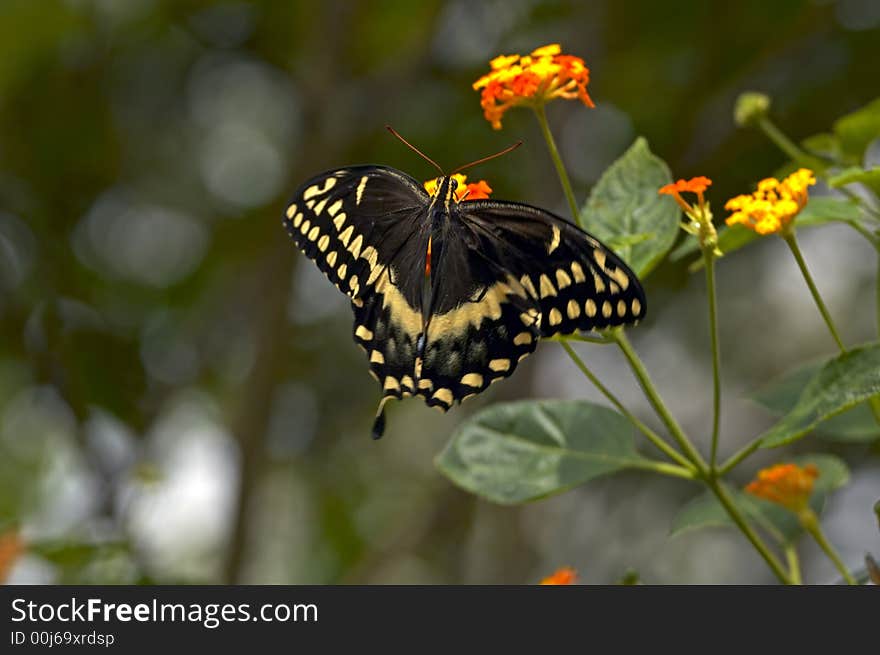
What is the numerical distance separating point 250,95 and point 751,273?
2097 mm

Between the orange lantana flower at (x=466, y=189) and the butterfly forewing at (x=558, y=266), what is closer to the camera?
the butterfly forewing at (x=558, y=266)

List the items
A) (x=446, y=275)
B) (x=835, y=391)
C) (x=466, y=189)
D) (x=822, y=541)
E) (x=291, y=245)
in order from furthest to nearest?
(x=291, y=245)
(x=446, y=275)
(x=466, y=189)
(x=822, y=541)
(x=835, y=391)

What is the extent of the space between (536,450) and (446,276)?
32cm

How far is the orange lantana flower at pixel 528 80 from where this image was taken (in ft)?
3.76

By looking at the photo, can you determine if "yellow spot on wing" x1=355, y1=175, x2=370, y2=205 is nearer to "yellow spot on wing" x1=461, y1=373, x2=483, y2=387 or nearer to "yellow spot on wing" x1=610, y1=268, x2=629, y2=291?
"yellow spot on wing" x1=461, y1=373, x2=483, y2=387

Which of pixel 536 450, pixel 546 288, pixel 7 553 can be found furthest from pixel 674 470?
pixel 7 553

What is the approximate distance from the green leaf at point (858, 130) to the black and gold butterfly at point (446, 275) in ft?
1.15

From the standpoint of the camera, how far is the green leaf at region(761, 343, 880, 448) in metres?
0.90

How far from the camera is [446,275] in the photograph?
1.36m

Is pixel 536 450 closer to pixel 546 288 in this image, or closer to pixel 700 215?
pixel 546 288

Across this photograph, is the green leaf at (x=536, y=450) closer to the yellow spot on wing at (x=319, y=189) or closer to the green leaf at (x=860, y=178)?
the green leaf at (x=860, y=178)

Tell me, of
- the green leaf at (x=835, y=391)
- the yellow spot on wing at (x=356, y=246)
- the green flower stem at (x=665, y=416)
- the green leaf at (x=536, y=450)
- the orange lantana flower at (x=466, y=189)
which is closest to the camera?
the green leaf at (x=835, y=391)

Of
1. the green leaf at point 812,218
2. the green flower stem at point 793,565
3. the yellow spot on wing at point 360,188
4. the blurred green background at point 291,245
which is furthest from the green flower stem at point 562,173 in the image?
the blurred green background at point 291,245

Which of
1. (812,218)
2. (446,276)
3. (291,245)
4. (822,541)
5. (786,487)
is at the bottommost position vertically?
(822,541)
